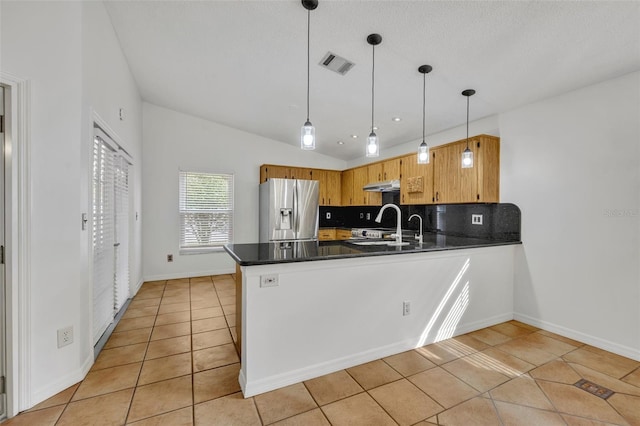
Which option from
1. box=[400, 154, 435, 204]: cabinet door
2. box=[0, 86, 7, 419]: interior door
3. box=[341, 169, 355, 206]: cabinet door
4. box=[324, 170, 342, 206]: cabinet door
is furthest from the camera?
box=[324, 170, 342, 206]: cabinet door

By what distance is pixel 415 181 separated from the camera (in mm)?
4082

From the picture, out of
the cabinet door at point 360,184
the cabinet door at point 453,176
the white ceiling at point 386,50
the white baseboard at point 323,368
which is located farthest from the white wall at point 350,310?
the cabinet door at point 360,184

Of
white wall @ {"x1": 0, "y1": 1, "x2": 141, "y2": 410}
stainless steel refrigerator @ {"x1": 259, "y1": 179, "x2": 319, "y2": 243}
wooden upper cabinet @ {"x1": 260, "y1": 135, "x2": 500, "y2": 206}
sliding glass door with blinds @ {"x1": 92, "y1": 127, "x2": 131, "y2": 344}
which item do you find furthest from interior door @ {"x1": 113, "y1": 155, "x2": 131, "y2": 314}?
wooden upper cabinet @ {"x1": 260, "y1": 135, "x2": 500, "y2": 206}

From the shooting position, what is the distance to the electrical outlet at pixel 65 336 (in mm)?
1862

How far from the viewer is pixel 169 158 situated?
15.6ft

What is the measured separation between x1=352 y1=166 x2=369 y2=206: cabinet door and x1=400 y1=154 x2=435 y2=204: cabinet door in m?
0.96

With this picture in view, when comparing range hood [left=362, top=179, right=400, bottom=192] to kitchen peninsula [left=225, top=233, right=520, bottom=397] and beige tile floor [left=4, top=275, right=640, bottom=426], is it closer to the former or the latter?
kitchen peninsula [left=225, top=233, right=520, bottom=397]

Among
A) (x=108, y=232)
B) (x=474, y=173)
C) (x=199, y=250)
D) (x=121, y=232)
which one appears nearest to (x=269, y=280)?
(x=108, y=232)

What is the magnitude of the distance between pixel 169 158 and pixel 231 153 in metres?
1.02

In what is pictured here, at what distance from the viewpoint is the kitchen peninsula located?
6.18 feet

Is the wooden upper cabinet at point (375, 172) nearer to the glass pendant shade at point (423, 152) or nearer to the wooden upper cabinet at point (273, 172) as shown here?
the wooden upper cabinet at point (273, 172)

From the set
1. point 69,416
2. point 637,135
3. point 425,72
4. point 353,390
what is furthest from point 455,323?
point 69,416

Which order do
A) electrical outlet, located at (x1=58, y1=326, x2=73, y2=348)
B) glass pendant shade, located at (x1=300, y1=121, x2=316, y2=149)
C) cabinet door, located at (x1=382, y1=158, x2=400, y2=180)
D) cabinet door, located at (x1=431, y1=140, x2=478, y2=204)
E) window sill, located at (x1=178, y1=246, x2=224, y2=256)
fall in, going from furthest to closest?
window sill, located at (x1=178, y1=246, x2=224, y2=256), cabinet door, located at (x1=382, y1=158, x2=400, y2=180), cabinet door, located at (x1=431, y1=140, x2=478, y2=204), glass pendant shade, located at (x1=300, y1=121, x2=316, y2=149), electrical outlet, located at (x1=58, y1=326, x2=73, y2=348)

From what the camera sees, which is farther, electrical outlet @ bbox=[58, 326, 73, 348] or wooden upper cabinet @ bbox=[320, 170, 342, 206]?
wooden upper cabinet @ bbox=[320, 170, 342, 206]
